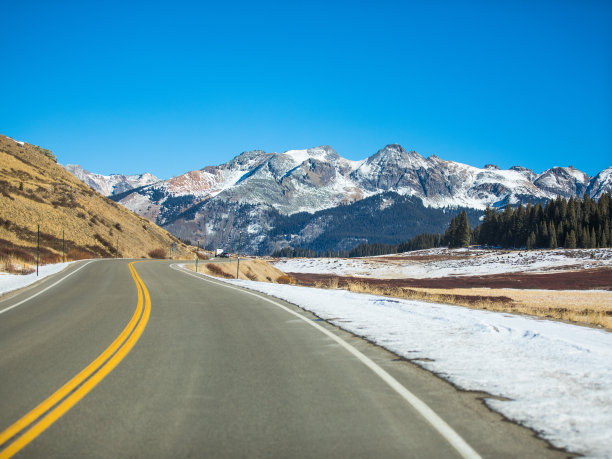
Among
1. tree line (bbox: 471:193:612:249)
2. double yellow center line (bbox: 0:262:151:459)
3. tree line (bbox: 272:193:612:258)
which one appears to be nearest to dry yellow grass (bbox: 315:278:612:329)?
double yellow center line (bbox: 0:262:151:459)

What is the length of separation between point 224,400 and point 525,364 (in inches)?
172

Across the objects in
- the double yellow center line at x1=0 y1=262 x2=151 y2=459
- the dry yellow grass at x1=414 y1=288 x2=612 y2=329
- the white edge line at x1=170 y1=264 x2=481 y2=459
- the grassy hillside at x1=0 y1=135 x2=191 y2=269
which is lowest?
the dry yellow grass at x1=414 y1=288 x2=612 y2=329

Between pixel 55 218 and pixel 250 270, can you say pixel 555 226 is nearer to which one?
pixel 250 270

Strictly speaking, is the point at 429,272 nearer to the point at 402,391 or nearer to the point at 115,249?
the point at 115,249

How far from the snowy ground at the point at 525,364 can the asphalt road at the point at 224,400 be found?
0.34 meters

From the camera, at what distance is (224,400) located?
5012mm

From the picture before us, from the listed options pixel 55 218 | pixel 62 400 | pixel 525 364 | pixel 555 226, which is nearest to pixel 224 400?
pixel 62 400

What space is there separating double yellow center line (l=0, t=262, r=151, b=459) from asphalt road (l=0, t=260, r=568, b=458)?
0.05ft

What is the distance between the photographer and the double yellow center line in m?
3.94

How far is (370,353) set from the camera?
24.9ft

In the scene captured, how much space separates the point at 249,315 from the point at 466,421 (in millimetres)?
8350

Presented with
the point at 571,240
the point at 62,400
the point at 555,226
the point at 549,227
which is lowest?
the point at 62,400

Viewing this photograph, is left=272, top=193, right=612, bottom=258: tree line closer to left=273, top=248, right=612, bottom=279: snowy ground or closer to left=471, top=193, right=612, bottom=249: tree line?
left=471, top=193, right=612, bottom=249: tree line

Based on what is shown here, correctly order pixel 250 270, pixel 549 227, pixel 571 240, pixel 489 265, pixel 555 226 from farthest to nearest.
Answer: pixel 555 226 < pixel 549 227 < pixel 571 240 < pixel 489 265 < pixel 250 270
